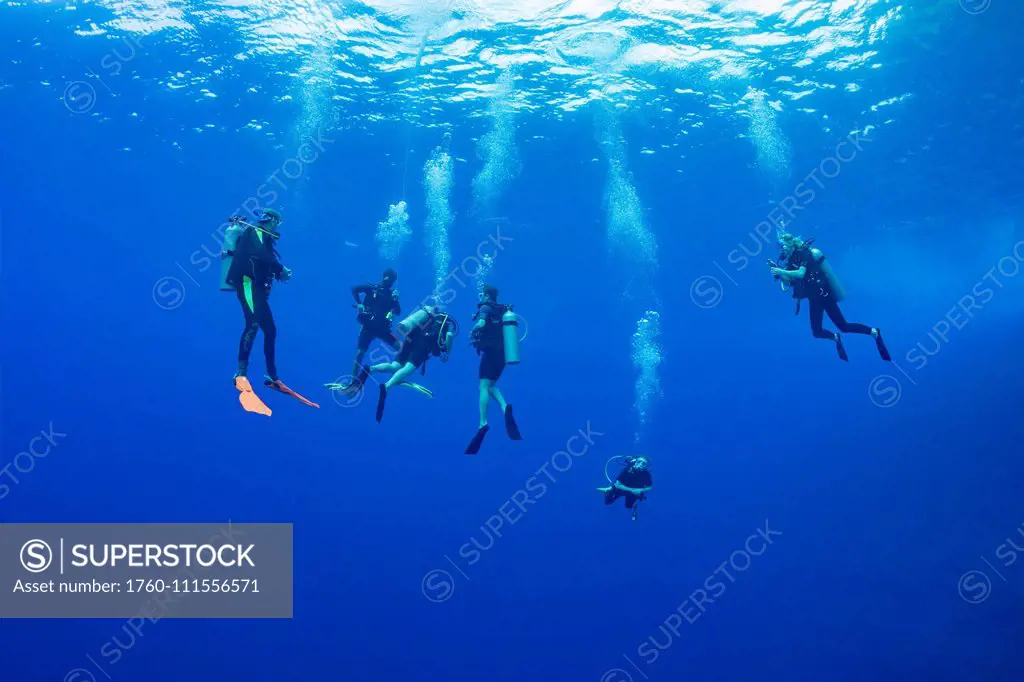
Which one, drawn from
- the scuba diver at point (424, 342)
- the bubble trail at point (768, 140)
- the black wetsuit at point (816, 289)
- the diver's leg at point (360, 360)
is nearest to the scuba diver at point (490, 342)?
the scuba diver at point (424, 342)

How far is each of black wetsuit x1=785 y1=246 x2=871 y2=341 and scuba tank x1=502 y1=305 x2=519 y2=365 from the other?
4.35 metres

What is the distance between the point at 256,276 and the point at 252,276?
5 centimetres

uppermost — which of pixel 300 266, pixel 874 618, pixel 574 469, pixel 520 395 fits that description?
pixel 520 395

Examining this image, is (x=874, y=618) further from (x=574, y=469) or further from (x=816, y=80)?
(x=574, y=469)

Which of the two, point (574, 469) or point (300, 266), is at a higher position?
point (300, 266)

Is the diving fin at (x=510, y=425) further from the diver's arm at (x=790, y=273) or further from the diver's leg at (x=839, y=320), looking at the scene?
the diver's leg at (x=839, y=320)

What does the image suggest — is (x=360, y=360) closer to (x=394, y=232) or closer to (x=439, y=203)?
(x=439, y=203)

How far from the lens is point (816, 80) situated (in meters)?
20.5

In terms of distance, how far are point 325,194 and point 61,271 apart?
2654 cm

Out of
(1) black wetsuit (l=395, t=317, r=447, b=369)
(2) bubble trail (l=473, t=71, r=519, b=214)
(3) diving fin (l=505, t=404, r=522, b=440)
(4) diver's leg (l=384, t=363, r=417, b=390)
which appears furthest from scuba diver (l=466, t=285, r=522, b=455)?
(2) bubble trail (l=473, t=71, r=519, b=214)

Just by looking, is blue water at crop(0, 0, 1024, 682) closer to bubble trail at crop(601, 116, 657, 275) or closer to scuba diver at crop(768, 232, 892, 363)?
bubble trail at crop(601, 116, 657, 275)

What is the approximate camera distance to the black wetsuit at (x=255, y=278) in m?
7.61

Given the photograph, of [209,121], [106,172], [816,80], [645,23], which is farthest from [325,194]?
[816,80]

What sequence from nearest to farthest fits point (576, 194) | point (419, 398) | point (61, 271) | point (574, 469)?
point (576, 194) → point (61, 271) → point (574, 469) → point (419, 398)
